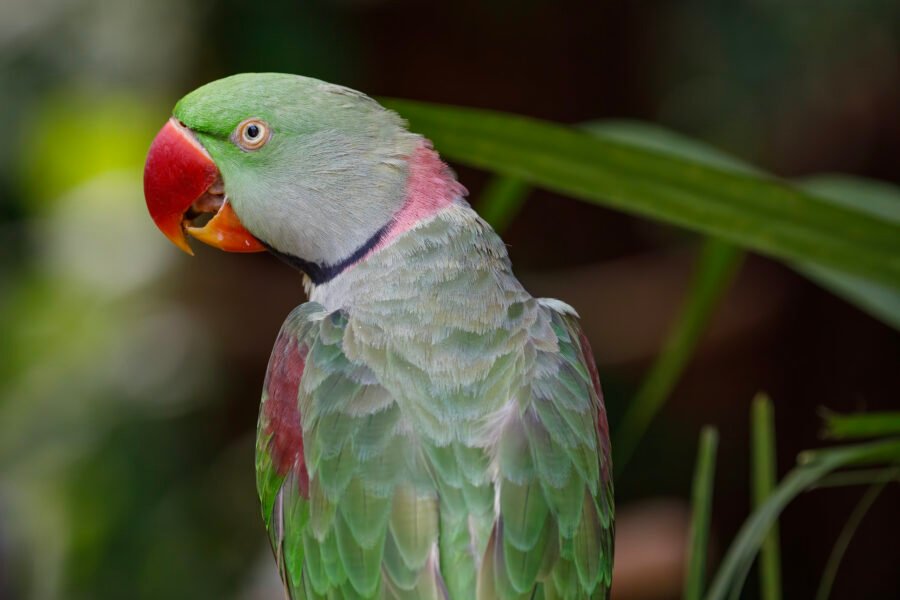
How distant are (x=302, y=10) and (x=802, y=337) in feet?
5.41

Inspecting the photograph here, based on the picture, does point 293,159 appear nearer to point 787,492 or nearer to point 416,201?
point 416,201

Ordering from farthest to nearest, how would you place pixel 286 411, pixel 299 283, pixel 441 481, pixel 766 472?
pixel 299 283 < pixel 766 472 < pixel 286 411 < pixel 441 481

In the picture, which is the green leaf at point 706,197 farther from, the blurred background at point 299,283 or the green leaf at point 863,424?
the blurred background at point 299,283

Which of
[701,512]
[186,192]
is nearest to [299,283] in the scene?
[186,192]

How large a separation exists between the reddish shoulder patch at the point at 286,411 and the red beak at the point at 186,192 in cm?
18

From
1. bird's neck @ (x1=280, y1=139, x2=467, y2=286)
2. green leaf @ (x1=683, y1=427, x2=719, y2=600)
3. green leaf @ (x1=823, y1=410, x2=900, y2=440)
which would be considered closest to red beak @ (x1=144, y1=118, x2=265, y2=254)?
bird's neck @ (x1=280, y1=139, x2=467, y2=286)

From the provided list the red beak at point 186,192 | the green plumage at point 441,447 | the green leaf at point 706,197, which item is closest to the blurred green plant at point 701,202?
the green leaf at point 706,197

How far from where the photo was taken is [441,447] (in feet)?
3.14

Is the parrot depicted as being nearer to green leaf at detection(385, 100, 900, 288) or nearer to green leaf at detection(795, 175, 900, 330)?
green leaf at detection(385, 100, 900, 288)

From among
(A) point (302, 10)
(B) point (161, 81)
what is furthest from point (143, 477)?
(A) point (302, 10)

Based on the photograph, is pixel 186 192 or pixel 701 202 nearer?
pixel 701 202

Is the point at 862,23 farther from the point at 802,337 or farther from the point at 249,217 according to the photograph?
the point at 249,217

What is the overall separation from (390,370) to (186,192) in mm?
349

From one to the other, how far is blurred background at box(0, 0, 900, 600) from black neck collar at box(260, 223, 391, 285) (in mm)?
1521
